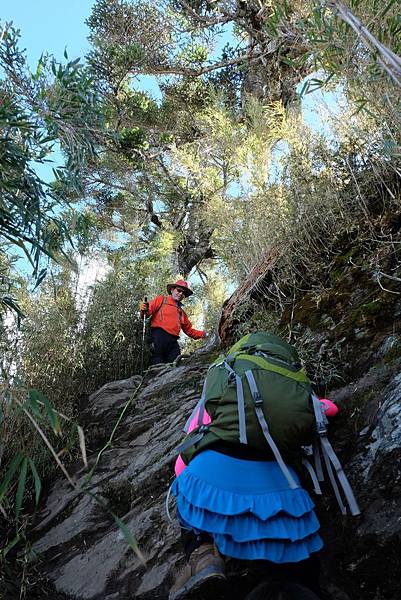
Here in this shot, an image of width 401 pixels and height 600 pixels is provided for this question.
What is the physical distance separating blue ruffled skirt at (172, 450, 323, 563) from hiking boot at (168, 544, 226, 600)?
92 millimetres

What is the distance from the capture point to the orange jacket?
739 centimetres

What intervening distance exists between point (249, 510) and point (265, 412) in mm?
406

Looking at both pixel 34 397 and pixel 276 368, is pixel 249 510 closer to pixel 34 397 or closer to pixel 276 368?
pixel 276 368

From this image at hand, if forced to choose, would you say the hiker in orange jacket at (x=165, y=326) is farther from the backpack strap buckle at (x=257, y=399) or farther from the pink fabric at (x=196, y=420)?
the backpack strap buckle at (x=257, y=399)

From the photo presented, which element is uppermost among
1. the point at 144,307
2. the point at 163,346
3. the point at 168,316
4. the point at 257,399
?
the point at 144,307

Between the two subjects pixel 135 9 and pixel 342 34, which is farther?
pixel 135 9

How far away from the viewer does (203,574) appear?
218 centimetres

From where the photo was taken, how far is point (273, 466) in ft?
7.53

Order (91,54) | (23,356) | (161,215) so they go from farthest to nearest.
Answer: (161,215) < (91,54) < (23,356)

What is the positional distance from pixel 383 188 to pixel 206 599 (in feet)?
11.8

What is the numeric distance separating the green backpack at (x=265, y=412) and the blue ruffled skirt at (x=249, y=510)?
0.26 feet

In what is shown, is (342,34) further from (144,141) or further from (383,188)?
(144,141)

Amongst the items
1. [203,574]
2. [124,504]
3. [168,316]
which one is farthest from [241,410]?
[168,316]

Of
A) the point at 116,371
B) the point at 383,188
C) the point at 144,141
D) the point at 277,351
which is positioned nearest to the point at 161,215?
the point at 144,141
